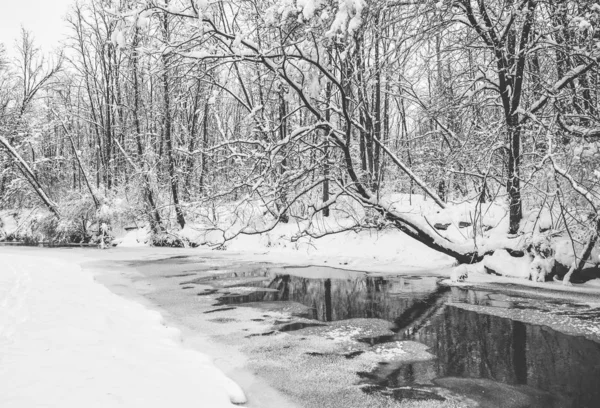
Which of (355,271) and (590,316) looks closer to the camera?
(590,316)

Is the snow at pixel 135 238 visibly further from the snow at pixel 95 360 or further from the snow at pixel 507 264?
the snow at pixel 507 264

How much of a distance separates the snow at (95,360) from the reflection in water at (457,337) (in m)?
1.79

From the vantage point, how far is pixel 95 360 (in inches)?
157

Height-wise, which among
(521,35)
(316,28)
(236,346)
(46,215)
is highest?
(521,35)

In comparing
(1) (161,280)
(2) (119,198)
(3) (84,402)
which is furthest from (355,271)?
(2) (119,198)

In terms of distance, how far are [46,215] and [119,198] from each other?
15.4 ft

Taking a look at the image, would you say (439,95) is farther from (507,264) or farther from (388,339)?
(388,339)

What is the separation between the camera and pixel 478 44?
31.6 ft

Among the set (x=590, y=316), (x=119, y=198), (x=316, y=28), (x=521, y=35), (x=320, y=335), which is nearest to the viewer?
(x=320, y=335)

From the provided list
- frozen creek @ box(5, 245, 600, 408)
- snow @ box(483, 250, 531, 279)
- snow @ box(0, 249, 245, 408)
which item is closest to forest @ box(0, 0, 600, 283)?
snow @ box(483, 250, 531, 279)

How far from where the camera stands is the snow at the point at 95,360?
315 cm

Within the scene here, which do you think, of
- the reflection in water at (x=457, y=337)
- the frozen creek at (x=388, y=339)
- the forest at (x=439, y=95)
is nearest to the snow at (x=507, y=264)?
the forest at (x=439, y=95)

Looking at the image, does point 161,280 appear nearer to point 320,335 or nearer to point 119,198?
point 320,335

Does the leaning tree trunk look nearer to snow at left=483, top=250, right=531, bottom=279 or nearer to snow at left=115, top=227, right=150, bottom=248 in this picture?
snow at left=115, top=227, right=150, bottom=248
